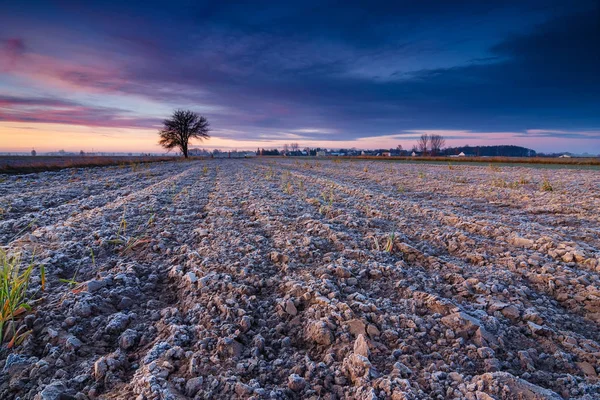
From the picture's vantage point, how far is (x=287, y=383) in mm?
2211

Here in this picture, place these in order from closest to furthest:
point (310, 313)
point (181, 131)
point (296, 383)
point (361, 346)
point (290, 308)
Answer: point (296, 383) < point (361, 346) < point (310, 313) < point (290, 308) < point (181, 131)

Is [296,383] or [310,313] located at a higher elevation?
[310,313]

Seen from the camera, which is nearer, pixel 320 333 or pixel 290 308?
pixel 320 333

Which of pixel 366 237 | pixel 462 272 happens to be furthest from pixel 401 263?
pixel 366 237

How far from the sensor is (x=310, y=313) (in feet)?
9.80

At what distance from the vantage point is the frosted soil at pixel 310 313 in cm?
217

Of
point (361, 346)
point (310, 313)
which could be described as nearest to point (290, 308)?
point (310, 313)

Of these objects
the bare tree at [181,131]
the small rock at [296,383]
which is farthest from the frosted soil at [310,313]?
the bare tree at [181,131]

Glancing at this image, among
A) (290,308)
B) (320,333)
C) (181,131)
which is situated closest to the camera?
(320,333)

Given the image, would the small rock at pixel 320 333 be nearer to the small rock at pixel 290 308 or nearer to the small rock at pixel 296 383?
the small rock at pixel 290 308

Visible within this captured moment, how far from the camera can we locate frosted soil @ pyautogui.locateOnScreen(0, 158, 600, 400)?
217cm

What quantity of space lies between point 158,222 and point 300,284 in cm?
419

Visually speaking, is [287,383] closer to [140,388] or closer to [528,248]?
[140,388]

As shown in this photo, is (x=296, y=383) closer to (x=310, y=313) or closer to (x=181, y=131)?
(x=310, y=313)
